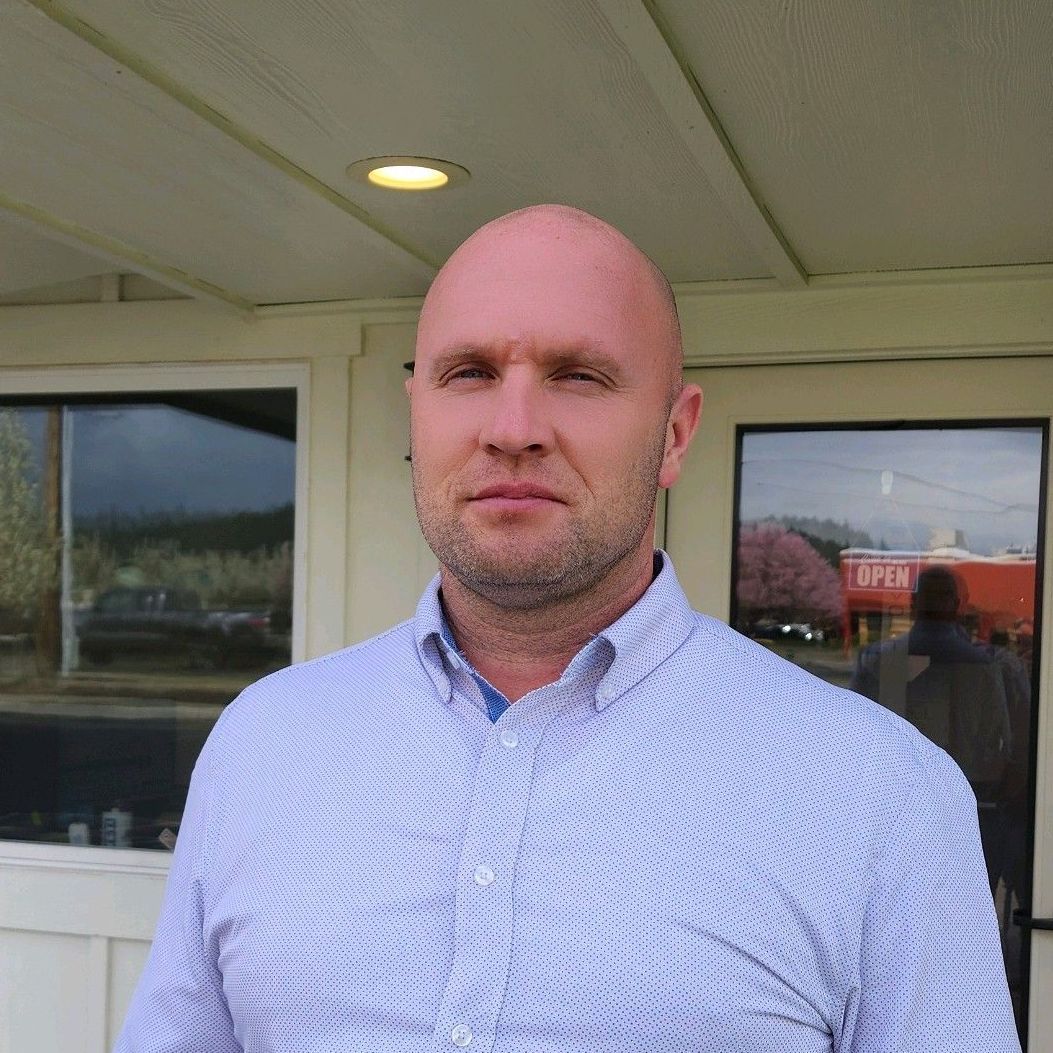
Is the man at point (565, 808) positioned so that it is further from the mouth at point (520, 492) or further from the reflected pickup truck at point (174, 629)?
the reflected pickup truck at point (174, 629)

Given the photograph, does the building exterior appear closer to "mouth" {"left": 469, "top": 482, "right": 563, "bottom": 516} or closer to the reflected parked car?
the reflected parked car

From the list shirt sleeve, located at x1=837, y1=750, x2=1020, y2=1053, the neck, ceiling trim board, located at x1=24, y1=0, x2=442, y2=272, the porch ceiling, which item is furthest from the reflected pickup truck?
shirt sleeve, located at x1=837, y1=750, x2=1020, y2=1053

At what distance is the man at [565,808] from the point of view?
107cm

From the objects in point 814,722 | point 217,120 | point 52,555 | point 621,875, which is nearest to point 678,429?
point 814,722

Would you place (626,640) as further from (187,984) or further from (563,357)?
(187,984)

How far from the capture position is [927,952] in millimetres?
1078

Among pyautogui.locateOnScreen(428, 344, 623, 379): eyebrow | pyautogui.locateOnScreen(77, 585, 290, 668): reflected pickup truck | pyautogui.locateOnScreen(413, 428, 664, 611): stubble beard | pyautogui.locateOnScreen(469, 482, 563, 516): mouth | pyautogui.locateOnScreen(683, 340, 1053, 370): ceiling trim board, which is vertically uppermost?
pyautogui.locateOnScreen(683, 340, 1053, 370): ceiling trim board

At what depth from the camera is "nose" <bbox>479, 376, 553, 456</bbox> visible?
44.7 inches

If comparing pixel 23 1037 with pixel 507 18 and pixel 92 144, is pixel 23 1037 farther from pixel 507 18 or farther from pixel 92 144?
pixel 507 18

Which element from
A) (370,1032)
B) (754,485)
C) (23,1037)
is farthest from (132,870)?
(370,1032)

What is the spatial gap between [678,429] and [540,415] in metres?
0.23

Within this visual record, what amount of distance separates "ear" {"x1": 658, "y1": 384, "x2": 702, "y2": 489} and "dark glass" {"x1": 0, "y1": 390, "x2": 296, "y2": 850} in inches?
84.9

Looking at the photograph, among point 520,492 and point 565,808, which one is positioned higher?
point 520,492

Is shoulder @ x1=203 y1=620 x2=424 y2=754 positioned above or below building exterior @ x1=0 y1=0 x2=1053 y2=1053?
below
